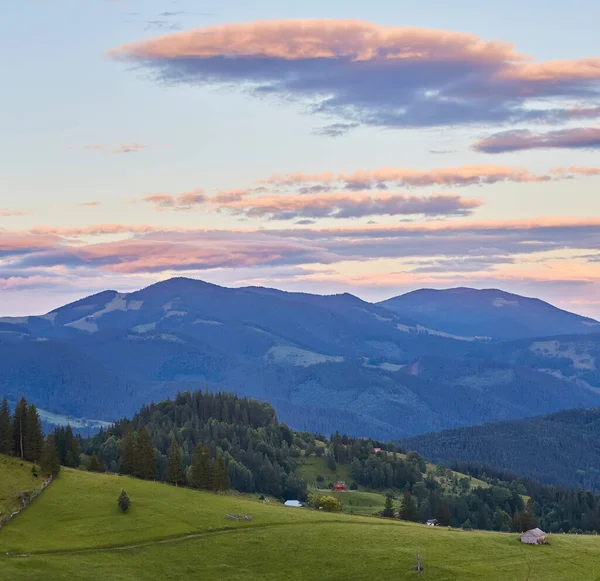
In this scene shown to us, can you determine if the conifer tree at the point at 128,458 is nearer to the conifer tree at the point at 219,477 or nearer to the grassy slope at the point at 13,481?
the conifer tree at the point at 219,477

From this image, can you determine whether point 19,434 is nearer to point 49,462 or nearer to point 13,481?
point 49,462

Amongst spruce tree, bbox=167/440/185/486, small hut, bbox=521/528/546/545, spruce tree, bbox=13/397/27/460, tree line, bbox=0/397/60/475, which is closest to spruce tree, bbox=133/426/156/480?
spruce tree, bbox=167/440/185/486

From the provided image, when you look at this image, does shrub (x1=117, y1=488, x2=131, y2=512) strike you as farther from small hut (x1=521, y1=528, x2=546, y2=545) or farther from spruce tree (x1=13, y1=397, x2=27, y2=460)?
small hut (x1=521, y1=528, x2=546, y2=545)

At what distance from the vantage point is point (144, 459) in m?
189

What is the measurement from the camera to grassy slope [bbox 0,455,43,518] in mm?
139875

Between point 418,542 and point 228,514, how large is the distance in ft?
101

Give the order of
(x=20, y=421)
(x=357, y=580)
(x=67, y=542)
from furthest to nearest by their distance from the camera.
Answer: (x=20, y=421) → (x=67, y=542) → (x=357, y=580)

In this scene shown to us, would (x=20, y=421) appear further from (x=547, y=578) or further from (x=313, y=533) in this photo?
(x=547, y=578)

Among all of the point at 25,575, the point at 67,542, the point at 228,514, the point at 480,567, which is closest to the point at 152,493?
the point at 228,514

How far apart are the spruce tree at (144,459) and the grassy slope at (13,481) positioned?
24660 mm

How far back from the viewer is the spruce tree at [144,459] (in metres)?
188

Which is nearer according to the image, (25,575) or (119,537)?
(25,575)

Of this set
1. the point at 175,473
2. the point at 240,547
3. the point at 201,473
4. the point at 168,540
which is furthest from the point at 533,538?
the point at 175,473

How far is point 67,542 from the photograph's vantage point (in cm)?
12862
